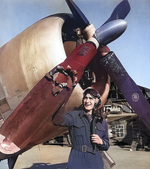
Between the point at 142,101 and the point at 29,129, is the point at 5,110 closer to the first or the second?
the point at 29,129

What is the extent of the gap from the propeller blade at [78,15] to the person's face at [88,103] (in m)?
1.19

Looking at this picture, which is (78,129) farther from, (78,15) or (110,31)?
(78,15)

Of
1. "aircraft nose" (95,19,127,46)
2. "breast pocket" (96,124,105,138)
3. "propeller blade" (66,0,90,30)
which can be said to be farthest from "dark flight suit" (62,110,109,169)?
"propeller blade" (66,0,90,30)

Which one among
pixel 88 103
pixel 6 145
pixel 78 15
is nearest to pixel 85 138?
pixel 88 103

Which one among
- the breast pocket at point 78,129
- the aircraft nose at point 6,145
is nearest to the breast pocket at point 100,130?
the breast pocket at point 78,129

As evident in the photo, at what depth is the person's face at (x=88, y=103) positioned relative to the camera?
1.83m

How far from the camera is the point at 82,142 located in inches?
66.8

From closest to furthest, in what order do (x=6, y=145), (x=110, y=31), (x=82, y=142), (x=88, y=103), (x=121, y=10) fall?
1. (x=82, y=142)
2. (x=88, y=103)
3. (x=6, y=145)
4. (x=110, y=31)
5. (x=121, y=10)

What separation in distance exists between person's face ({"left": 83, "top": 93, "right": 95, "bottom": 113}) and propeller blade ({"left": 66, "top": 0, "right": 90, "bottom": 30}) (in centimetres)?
119

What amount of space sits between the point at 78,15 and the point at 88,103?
4.32ft

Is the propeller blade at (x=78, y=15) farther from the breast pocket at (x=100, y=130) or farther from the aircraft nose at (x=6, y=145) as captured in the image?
the aircraft nose at (x=6, y=145)

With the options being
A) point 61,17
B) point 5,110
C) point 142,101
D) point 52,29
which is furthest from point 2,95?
point 142,101

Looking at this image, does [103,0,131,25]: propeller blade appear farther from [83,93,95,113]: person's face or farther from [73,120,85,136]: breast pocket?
[73,120,85,136]: breast pocket

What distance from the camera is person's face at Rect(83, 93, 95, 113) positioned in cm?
183
